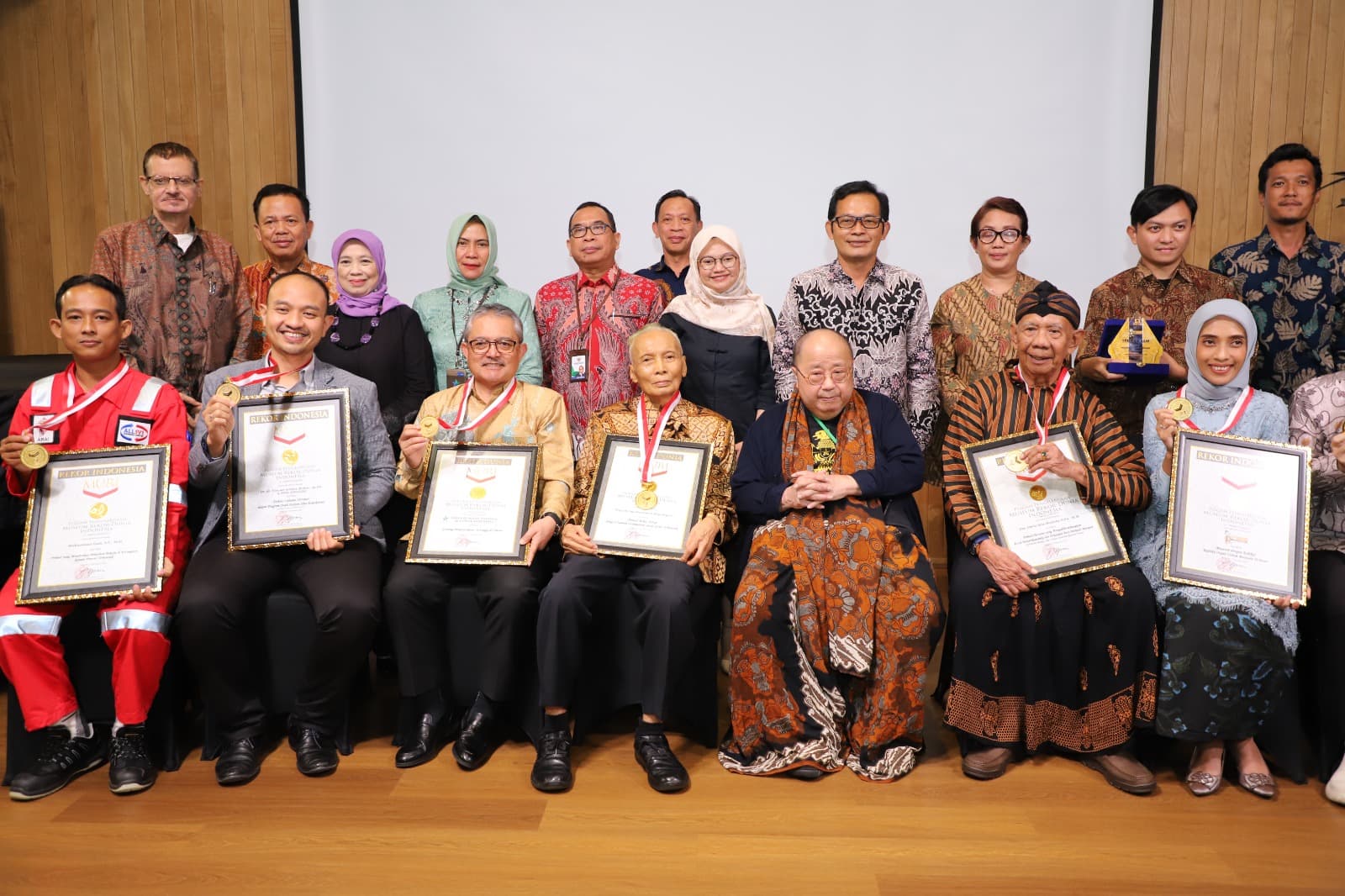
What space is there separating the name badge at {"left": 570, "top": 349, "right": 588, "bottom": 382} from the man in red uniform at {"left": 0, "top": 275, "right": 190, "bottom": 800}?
135cm

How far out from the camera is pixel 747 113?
4816 millimetres

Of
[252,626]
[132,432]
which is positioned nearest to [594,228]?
[132,432]

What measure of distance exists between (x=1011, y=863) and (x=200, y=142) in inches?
204

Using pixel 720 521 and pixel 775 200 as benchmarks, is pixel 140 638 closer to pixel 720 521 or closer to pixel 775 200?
pixel 720 521

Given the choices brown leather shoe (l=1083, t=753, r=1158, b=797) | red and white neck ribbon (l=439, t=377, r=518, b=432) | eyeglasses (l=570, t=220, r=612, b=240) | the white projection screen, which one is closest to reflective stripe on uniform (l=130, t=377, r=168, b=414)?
red and white neck ribbon (l=439, t=377, r=518, b=432)

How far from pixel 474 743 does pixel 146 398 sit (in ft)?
4.86

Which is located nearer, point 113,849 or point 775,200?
point 113,849

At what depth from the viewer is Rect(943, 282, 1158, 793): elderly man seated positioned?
276cm

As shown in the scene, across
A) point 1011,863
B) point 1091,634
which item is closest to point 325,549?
point 1011,863

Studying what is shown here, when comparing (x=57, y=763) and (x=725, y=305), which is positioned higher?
(x=725, y=305)

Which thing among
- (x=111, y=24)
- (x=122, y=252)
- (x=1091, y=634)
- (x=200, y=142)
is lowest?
(x=1091, y=634)

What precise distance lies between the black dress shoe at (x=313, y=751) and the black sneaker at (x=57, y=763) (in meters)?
0.56

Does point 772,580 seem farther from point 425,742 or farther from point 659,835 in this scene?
point 425,742

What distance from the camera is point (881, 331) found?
3559 mm
